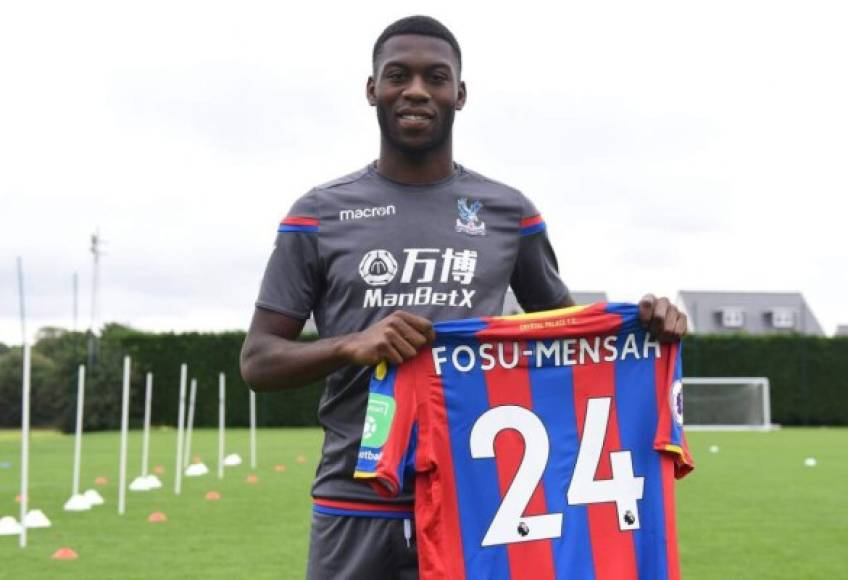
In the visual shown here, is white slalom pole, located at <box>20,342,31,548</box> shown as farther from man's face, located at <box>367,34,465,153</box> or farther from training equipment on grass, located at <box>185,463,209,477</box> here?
training equipment on grass, located at <box>185,463,209,477</box>

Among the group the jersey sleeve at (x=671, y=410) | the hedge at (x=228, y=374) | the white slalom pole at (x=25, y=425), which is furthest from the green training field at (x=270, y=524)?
the hedge at (x=228, y=374)

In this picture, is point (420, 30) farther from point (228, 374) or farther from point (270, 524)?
point (228, 374)

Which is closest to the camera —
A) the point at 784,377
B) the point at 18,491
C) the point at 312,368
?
the point at 312,368

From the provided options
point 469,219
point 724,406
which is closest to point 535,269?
point 469,219

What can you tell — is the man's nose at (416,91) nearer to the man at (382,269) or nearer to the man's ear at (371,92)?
the man at (382,269)

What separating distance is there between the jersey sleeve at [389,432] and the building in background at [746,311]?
6563cm

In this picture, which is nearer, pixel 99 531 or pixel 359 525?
pixel 359 525

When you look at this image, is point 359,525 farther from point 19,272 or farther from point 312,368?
point 19,272

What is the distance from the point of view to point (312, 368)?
2.81 meters

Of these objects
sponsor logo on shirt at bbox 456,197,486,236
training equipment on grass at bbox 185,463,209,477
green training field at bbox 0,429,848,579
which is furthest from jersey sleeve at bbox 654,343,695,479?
training equipment on grass at bbox 185,463,209,477

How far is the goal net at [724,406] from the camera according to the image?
3438cm

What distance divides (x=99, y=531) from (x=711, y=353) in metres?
27.9

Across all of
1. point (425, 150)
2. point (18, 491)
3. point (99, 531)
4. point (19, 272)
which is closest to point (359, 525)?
point (425, 150)

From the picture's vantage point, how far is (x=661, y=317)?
302 centimetres
